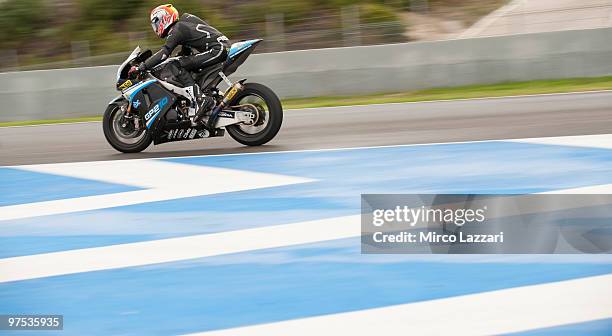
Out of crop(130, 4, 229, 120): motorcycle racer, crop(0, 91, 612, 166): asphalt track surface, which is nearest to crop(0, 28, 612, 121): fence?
crop(0, 91, 612, 166): asphalt track surface

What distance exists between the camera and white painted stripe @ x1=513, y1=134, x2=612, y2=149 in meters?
9.96

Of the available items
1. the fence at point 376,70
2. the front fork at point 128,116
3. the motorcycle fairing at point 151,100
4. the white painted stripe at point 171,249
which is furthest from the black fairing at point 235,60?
the fence at point 376,70

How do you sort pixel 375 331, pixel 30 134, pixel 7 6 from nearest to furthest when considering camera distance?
1. pixel 375 331
2. pixel 30 134
3. pixel 7 6

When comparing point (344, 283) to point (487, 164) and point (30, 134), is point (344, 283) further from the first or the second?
point (30, 134)

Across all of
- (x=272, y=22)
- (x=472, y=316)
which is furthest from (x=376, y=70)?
(x=472, y=316)

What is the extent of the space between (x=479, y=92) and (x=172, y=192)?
9.93m

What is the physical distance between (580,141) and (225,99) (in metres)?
3.91

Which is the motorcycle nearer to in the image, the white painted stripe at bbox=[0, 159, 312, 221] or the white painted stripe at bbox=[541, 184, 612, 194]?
the white painted stripe at bbox=[0, 159, 312, 221]

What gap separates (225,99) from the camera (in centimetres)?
1080

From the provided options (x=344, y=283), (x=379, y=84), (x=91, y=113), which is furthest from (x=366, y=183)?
(x=91, y=113)

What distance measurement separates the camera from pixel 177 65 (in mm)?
11031

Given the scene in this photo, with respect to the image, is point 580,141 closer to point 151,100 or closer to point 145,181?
point 145,181

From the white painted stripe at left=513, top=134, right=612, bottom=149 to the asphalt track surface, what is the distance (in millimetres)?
352

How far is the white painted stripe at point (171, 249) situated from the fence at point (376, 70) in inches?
461
